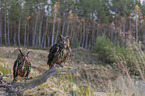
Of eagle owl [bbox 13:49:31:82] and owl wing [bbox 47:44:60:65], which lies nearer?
eagle owl [bbox 13:49:31:82]

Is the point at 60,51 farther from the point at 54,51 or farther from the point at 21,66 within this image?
the point at 21,66

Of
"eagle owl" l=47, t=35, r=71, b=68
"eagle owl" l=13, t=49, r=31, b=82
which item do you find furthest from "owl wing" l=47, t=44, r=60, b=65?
"eagle owl" l=13, t=49, r=31, b=82

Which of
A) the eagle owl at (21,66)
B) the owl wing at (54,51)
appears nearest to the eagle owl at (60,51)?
the owl wing at (54,51)

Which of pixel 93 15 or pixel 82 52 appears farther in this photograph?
pixel 93 15

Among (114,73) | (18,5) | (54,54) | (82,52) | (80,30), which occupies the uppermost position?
(18,5)

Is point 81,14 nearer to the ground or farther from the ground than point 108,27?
farther from the ground

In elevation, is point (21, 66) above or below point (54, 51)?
below

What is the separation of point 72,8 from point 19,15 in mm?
7691

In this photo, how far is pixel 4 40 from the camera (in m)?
21.8

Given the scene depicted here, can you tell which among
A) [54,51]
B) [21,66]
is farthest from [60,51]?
[21,66]

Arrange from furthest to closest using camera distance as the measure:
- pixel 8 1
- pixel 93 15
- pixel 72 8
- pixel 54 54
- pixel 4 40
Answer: pixel 93 15 < pixel 4 40 < pixel 72 8 < pixel 8 1 < pixel 54 54

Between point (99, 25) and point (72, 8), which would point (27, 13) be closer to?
point (72, 8)

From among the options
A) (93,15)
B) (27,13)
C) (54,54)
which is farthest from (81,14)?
(54,54)

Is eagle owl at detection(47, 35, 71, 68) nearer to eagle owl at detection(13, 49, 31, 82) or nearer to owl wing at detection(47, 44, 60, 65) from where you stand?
owl wing at detection(47, 44, 60, 65)
